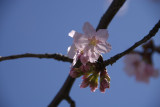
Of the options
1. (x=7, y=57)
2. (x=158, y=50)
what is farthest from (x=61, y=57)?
(x=158, y=50)

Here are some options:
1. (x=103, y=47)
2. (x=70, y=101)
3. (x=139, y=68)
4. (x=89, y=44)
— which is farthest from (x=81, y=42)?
(x=70, y=101)

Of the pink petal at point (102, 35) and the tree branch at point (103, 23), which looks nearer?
the pink petal at point (102, 35)

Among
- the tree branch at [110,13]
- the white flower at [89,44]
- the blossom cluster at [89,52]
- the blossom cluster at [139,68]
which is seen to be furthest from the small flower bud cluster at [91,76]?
the tree branch at [110,13]

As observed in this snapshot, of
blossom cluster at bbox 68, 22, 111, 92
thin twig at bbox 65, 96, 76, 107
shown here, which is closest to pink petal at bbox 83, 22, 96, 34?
blossom cluster at bbox 68, 22, 111, 92

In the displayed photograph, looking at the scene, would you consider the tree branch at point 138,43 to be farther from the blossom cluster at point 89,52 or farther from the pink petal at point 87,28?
the pink petal at point 87,28

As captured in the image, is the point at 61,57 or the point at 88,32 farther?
the point at 61,57

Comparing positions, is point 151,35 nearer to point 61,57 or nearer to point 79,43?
point 79,43

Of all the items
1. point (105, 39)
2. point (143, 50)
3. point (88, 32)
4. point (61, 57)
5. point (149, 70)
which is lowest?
point (149, 70)

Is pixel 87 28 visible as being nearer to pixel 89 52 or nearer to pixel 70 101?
pixel 89 52
